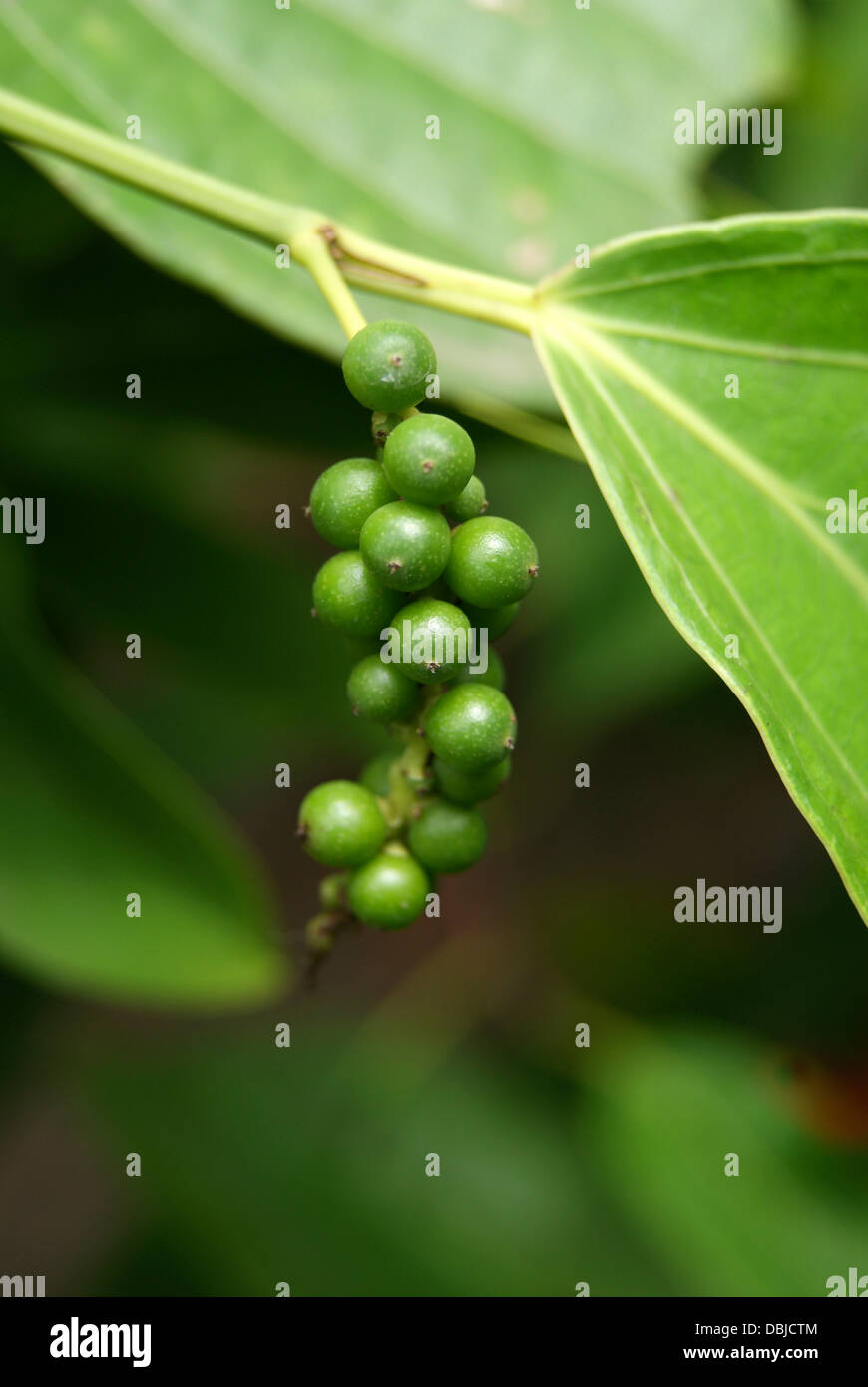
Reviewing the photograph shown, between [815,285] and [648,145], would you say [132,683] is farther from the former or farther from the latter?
[815,285]

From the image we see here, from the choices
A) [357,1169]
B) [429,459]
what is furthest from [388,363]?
[357,1169]

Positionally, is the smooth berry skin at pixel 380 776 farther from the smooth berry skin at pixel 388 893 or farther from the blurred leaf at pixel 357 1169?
the blurred leaf at pixel 357 1169

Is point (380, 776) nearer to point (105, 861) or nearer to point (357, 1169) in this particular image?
point (105, 861)

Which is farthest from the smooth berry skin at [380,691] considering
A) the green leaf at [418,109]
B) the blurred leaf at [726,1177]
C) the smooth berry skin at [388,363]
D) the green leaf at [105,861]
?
the blurred leaf at [726,1177]

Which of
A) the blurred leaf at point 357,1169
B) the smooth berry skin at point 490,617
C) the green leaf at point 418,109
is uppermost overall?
the green leaf at point 418,109
